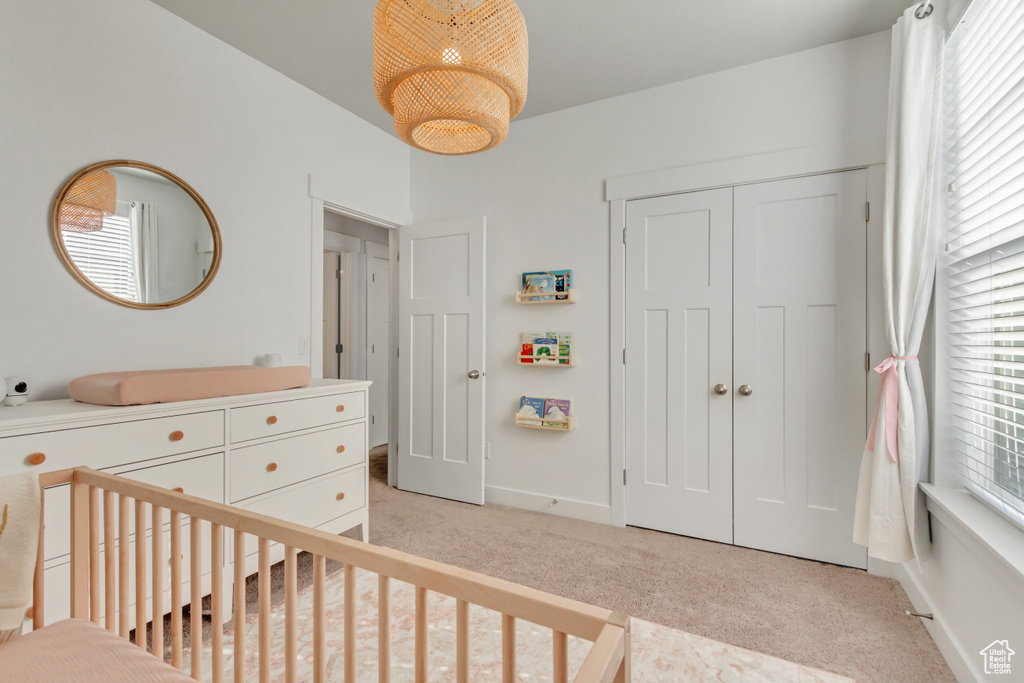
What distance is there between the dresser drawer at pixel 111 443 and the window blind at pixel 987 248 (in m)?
2.52

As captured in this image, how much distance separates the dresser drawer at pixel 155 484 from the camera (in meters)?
1.38

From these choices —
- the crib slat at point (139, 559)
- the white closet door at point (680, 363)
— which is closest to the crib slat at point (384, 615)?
the crib slat at point (139, 559)

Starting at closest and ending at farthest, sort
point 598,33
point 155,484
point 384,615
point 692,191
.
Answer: point 384,615
point 155,484
point 598,33
point 692,191

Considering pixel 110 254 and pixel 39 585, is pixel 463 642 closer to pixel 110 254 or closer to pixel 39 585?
pixel 39 585

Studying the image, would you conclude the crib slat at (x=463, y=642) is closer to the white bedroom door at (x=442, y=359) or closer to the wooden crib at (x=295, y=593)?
the wooden crib at (x=295, y=593)

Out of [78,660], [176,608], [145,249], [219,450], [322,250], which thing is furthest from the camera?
[322,250]

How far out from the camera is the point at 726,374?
253 centimetres

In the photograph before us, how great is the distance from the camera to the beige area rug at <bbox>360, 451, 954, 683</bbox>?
1.69 m

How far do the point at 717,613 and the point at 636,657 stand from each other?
46cm

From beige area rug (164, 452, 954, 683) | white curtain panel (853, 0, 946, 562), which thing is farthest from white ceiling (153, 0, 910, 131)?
beige area rug (164, 452, 954, 683)

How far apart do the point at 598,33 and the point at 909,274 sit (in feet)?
5.47

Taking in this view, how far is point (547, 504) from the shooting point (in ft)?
9.90

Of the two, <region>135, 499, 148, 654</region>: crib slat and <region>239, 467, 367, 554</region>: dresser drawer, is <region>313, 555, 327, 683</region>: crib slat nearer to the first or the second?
<region>135, 499, 148, 654</region>: crib slat

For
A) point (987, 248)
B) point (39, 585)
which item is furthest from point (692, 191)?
point (39, 585)
